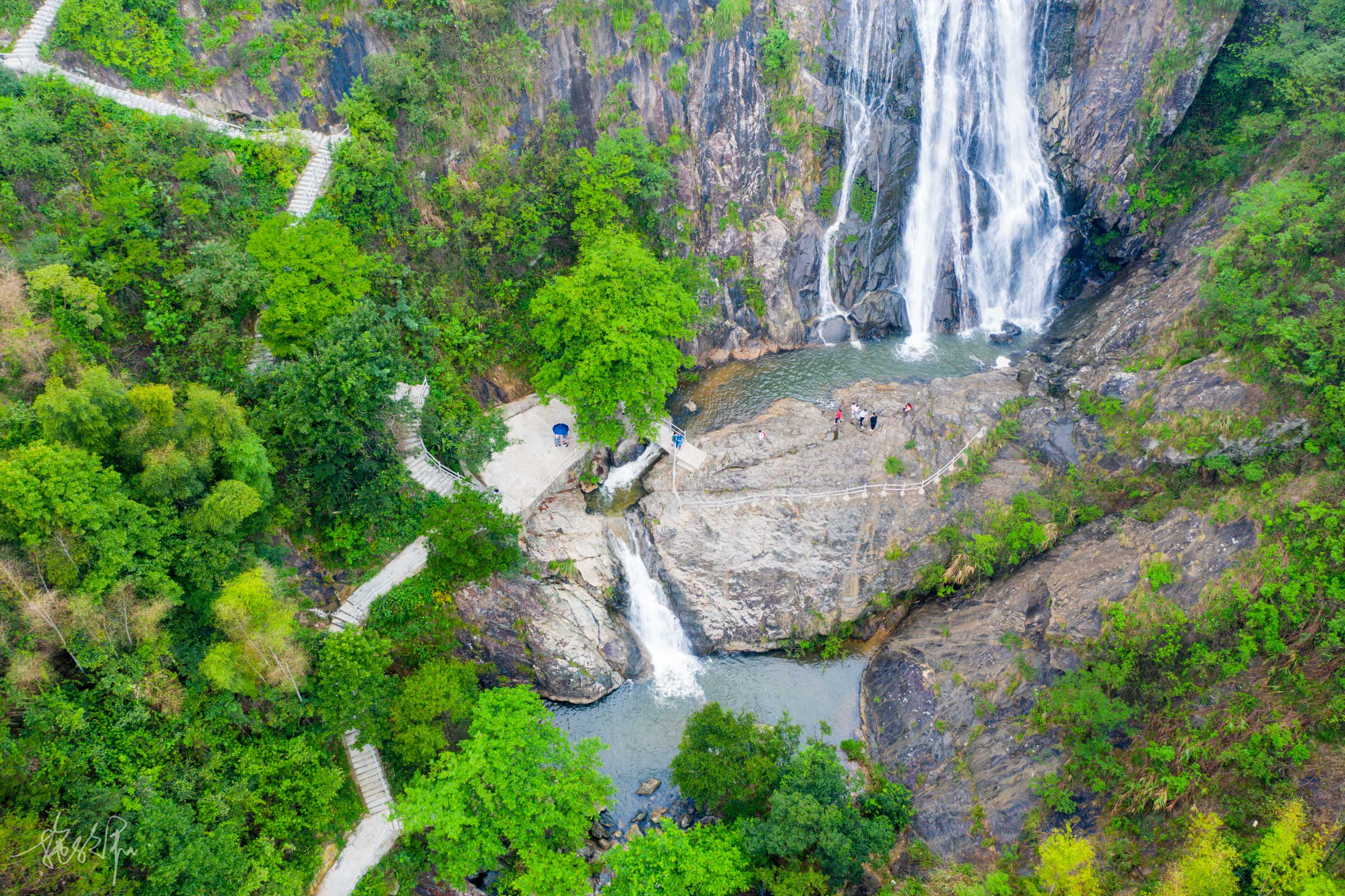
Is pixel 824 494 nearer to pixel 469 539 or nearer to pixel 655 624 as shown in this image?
pixel 655 624

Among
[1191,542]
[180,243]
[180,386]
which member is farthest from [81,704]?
[1191,542]

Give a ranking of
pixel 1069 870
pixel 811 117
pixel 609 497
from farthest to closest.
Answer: pixel 811 117 → pixel 609 497 → pixel 1069 870

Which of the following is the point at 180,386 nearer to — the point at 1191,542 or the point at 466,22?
the point at 466,22

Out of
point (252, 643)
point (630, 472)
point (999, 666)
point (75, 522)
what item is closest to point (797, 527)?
point (630, 472)

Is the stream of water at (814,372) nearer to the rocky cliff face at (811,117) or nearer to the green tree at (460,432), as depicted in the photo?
the rocky cliff face at (811,117)

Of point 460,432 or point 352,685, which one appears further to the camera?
point 460,432

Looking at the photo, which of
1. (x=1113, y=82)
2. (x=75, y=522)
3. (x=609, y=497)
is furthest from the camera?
(x=1113, y=82)

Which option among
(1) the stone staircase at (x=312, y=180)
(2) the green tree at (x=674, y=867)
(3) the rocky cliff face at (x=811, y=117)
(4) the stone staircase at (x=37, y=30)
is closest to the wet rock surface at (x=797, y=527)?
(2) the green tree at (x=674, y=867)

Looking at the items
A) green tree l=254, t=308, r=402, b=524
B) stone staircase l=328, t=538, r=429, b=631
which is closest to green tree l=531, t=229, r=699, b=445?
green tree l=254, t=308, r=402, b=524
